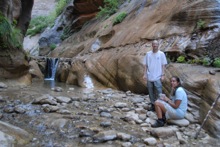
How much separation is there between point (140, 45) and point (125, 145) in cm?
600

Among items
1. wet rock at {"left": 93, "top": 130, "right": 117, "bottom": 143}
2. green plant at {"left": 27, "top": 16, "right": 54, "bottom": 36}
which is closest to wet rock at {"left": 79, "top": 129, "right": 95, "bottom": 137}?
wet rock at {"left": 93, "top": 130, "right": 117, "bottom": 143}

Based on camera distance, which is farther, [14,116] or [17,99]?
[17,99]

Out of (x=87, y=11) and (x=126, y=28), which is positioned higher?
(x=87, y=11)

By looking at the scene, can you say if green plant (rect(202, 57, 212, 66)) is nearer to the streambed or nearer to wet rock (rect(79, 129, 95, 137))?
the streambed

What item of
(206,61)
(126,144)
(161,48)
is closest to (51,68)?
(161,48)

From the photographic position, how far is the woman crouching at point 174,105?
4613mm

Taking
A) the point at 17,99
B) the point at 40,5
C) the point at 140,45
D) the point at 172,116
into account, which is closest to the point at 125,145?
the point at 172,116

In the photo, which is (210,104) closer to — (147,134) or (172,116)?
(172,116)

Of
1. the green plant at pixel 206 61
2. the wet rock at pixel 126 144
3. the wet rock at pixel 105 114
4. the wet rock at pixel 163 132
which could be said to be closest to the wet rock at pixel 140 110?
the wet rock at pixel 105 114

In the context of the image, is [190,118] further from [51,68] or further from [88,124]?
[51,68]

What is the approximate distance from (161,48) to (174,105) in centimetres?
390

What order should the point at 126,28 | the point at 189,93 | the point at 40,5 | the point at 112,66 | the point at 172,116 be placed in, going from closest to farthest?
1. the point at 172,116
2. the point at 189,93
3. the point at 112,66
4. the point at 126,28
5. the point at 40,5

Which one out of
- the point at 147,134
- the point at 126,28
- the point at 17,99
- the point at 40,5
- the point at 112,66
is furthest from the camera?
the point at 40,5

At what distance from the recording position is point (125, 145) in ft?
12.3
